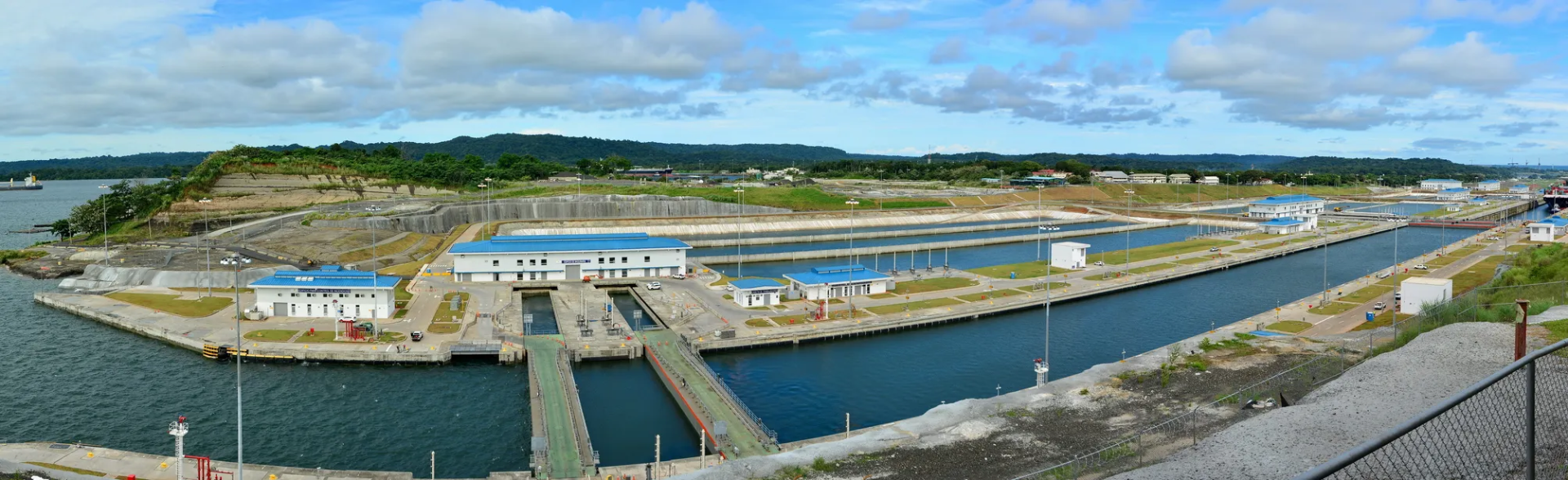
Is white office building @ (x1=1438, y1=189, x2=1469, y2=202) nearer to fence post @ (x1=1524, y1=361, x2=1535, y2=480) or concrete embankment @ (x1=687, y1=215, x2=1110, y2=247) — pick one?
concrete embankment @ (x1=687, y1=215, x2=1110, y2=247)

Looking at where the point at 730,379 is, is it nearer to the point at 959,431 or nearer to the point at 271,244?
the point at 959,431

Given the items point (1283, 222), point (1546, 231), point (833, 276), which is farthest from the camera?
point (1283, 222)

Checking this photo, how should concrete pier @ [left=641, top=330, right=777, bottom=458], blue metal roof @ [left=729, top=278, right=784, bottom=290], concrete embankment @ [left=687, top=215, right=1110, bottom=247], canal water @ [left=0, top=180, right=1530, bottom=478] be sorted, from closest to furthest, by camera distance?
concrete pier @ [left=641, top=330, right=777, bottom=458]
canal water @ [left=0, top=180, right=1530, bottom=478]
blue metal roof @ [left=729, top=278, right=784, bottom=290]
concrete embankment @ [left=687, top=215, right=1110, bottom=247]

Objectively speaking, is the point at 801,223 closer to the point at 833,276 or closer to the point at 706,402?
the point at 833,276

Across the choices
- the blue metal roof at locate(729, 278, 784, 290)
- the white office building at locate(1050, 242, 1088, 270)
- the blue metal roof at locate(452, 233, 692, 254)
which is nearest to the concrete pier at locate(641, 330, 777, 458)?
the blue metal roof at locate(729, 278, 784, 290)

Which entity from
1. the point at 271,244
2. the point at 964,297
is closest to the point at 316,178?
the point at 271,244

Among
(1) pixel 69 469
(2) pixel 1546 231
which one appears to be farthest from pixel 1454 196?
(1) pixel 69 469

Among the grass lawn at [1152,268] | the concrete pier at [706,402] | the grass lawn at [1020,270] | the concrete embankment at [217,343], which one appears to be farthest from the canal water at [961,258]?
the concrete embankment at [217,343]
